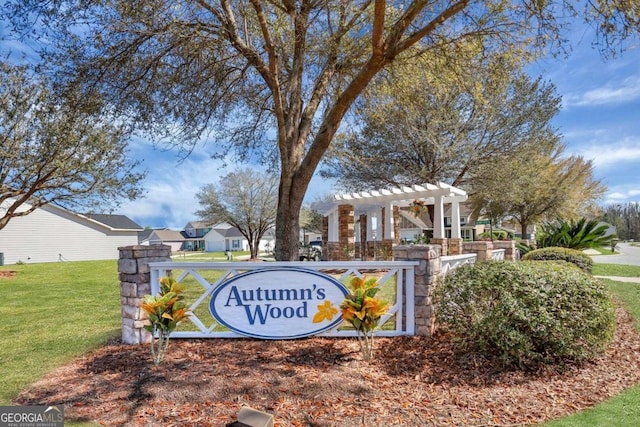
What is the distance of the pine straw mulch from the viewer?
126 inches

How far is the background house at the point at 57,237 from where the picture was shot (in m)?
25.8

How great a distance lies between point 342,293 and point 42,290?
33.3 feet

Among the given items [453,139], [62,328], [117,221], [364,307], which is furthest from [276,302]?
[117,221]

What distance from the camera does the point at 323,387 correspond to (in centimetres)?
363

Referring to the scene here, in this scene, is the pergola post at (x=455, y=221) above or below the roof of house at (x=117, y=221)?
below

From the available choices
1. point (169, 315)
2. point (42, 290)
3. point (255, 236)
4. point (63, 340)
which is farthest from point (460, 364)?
point (255, 236)

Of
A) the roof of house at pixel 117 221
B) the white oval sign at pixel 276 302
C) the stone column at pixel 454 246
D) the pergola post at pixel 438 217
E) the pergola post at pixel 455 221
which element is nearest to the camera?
the white oval sign at pixel 276 302

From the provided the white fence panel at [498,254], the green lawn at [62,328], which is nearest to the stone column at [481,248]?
the white fence panel at [498,254]

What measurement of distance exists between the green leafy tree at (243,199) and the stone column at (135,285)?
Answer: 23.5m

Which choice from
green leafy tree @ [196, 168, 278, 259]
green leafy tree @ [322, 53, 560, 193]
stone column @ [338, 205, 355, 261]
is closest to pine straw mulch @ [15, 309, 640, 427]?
stone column @ [338, 205, 355, 261]

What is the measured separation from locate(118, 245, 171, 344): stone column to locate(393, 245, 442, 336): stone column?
3335mm

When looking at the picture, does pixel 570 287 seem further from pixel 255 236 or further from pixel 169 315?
pixel 255 236

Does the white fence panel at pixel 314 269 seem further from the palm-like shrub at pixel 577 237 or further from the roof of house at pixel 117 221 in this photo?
the roof of house at pixel 117 221

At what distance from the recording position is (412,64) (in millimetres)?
8234
